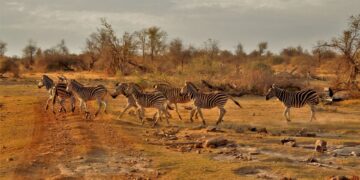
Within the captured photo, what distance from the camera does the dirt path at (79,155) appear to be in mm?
10664

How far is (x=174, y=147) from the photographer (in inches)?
528

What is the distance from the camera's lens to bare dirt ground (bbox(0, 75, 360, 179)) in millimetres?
10703

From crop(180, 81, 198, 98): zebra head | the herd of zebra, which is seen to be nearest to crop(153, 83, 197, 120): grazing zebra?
the herd of zebra

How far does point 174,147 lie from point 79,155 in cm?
256

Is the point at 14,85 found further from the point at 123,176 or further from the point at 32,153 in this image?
the point at 123,176

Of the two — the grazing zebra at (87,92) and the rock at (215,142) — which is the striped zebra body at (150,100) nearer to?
the grazing zebra at (87,92)

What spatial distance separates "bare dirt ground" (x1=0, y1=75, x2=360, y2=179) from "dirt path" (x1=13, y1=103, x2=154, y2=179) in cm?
2

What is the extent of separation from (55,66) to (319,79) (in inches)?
1164

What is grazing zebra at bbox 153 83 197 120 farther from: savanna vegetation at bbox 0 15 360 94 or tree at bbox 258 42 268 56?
tree at bbox 258 42 268 56

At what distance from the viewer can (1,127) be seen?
1638cm

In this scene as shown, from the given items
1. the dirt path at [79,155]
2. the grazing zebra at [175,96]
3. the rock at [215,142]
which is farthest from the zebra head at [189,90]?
the rock at [215,142]

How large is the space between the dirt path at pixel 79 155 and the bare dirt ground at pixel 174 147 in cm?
2

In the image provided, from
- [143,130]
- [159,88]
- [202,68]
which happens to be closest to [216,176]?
[143,130]

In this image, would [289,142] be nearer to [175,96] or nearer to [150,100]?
[150,100]
